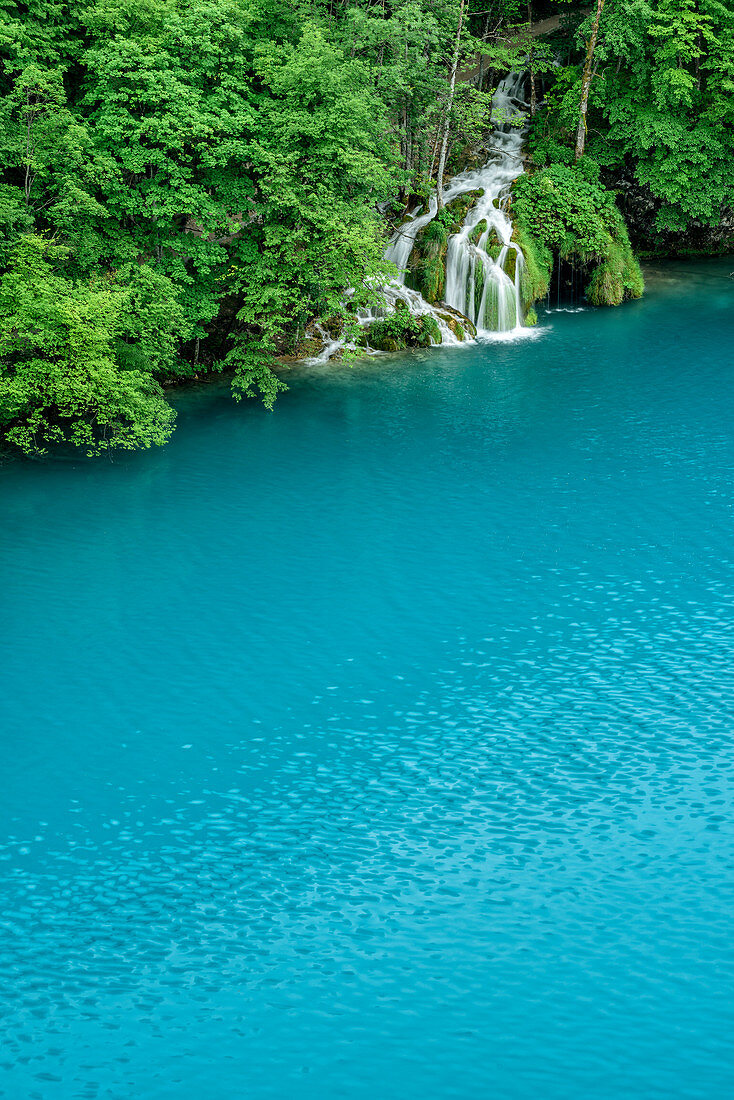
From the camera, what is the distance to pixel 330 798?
606 inches

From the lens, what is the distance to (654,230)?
141ft

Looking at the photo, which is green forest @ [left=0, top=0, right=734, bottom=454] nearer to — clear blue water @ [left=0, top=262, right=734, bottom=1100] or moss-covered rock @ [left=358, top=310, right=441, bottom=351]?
moss-covered rock @ [left=358, top=310, right=441, bottom=351]

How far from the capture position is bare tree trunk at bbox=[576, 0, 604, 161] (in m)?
38.9

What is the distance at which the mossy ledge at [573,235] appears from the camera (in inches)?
1447

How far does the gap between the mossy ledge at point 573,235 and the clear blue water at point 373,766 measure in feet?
36.4

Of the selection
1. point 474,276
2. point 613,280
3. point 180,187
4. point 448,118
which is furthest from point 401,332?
point 180,187

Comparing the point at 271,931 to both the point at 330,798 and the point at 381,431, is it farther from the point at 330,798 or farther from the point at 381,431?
the point at 381,431

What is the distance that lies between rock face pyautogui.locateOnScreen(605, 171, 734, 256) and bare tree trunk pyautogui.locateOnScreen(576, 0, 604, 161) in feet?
7.78

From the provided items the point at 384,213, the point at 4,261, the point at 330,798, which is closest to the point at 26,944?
the point at 330,798

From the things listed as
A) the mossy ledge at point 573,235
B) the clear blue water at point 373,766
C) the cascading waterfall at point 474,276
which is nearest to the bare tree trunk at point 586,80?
the mossy ledge at point 573,235

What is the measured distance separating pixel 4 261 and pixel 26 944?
16.6 metres

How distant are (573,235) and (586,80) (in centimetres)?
693

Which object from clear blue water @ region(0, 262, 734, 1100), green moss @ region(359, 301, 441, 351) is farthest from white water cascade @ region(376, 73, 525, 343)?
clear blue water @ region(0, 262, 734, 1100)

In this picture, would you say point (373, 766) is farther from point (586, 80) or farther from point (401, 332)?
point (586, 80)
